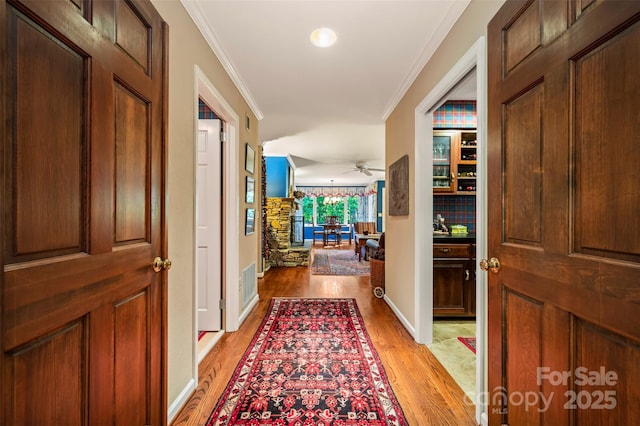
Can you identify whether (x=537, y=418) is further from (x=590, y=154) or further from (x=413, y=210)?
(x=413, y=210)

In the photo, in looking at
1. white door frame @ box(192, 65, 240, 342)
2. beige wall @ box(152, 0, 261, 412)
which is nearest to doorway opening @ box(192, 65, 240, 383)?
white door frame @ box(192, 65, 240, 342)

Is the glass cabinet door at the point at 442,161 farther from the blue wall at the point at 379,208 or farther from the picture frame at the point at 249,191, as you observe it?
the blue wall at the point at 379,208

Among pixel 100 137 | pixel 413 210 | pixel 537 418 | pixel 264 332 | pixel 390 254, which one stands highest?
pixel 100 137

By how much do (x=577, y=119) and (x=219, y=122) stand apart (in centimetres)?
253

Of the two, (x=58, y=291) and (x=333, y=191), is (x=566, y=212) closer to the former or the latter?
(x=58, y=291)

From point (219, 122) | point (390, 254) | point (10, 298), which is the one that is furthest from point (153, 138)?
point (390, 254)

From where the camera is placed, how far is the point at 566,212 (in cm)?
89

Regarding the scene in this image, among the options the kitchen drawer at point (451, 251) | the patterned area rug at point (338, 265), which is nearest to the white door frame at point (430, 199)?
the kitchen drawer at point (451, 251)

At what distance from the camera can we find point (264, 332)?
8.57 ft

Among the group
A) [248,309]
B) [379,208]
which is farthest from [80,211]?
[379,208]

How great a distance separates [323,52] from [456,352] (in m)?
2.67

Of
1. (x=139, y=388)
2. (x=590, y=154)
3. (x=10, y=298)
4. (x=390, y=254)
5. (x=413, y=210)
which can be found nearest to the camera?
(x=10, y=298)

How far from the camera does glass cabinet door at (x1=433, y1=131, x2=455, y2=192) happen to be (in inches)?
124

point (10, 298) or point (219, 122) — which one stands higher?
point (219, 122)
